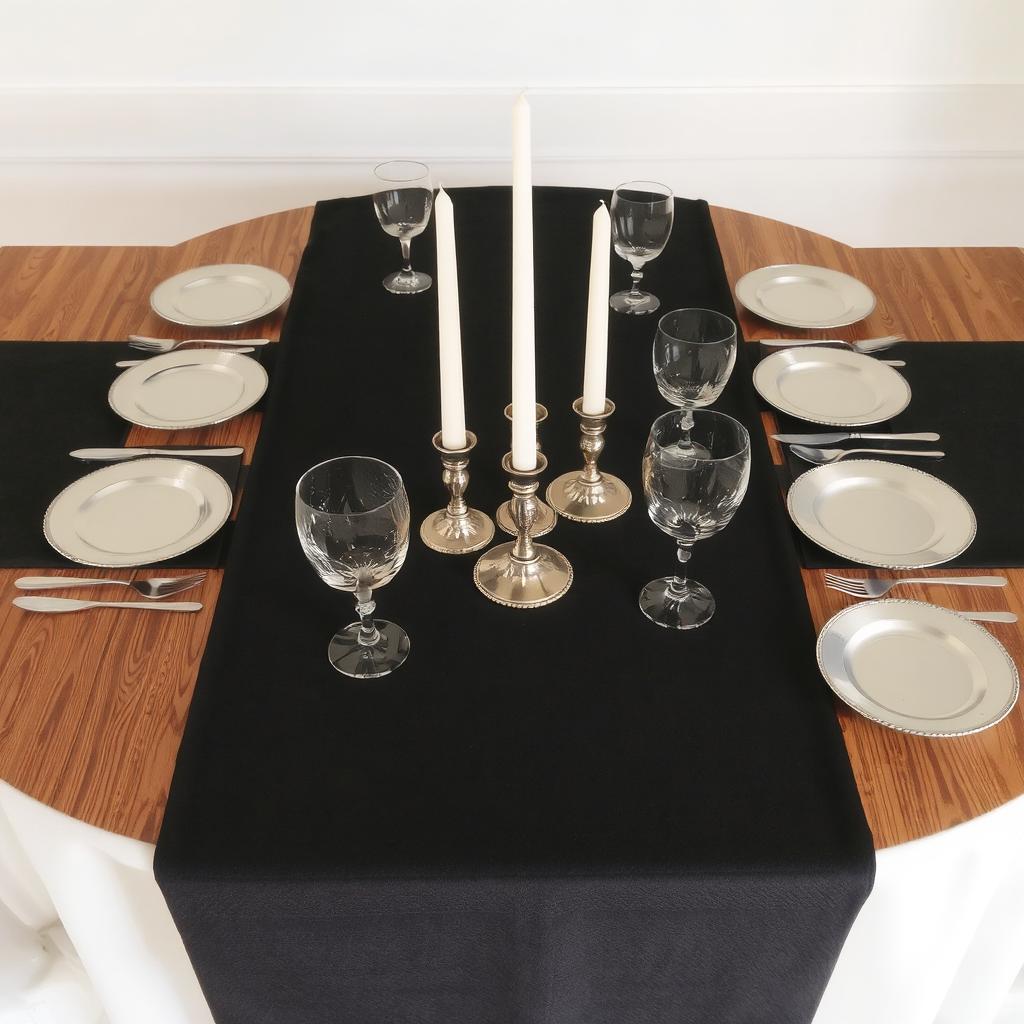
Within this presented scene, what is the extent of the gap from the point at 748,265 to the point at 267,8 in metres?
1.20

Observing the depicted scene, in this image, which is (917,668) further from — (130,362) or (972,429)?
(130,362)

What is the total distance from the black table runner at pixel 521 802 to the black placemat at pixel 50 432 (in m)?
0.16

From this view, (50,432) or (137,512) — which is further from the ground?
(50,432)

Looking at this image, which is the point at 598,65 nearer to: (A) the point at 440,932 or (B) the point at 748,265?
(B) the point at 748,265

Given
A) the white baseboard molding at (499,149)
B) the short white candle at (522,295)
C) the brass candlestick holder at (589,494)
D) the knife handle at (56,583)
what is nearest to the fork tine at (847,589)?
the brass candlestick holder at (589,494)

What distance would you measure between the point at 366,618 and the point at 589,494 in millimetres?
294

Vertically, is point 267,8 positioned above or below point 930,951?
above

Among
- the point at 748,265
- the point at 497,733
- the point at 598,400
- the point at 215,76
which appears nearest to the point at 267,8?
the point at 215,76

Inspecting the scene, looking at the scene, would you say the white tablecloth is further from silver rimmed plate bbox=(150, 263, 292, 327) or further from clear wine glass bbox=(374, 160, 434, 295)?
clear wine glass bbox=(374, 160, 434, 295)

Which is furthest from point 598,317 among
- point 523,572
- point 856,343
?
point 856,343

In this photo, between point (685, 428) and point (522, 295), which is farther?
point (685, 428)

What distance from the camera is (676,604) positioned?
954mm

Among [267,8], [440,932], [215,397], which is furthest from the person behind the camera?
[267,8]

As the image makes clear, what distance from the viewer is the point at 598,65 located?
84.9 inches
